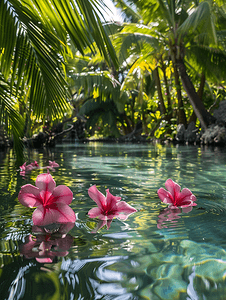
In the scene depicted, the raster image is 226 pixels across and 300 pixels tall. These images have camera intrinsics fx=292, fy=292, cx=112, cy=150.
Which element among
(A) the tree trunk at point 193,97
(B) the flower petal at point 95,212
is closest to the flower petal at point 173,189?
(B) the flower petal at point 95,212

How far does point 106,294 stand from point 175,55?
36.5ft

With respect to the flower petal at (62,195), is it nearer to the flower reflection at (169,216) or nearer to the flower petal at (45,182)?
the flower petal at (45,182)

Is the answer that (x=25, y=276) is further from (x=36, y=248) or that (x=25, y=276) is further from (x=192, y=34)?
(x=192, y=34)

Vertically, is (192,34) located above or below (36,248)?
above

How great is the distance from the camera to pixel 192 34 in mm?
10695

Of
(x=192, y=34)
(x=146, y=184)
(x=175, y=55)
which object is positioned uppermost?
(x=192, y=34)

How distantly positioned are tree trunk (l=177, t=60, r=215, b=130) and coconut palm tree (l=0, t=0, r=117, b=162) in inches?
322

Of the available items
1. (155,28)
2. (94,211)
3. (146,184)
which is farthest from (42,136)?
(94,211)

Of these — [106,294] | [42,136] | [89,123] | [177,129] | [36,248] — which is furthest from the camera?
[89,123]

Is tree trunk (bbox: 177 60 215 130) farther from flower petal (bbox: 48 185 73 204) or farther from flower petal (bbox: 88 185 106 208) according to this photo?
flower petal (bbox: 48 185 73 204)

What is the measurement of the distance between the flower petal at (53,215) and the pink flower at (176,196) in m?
0.55

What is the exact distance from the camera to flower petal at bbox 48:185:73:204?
3.51ft

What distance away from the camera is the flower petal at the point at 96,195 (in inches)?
46.8

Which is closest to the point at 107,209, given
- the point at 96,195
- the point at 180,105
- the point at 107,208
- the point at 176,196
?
the point at 107,208
